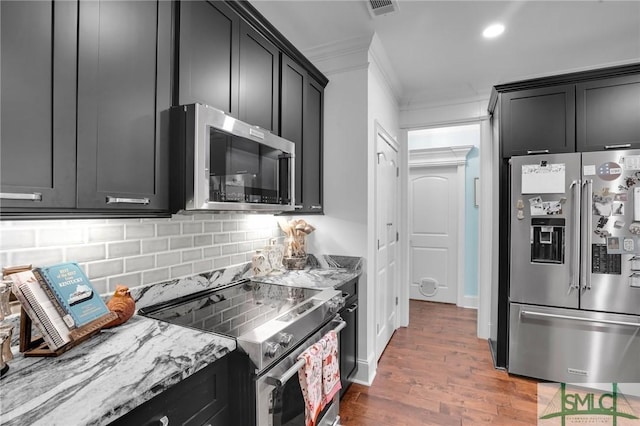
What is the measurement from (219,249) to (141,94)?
1040 mm

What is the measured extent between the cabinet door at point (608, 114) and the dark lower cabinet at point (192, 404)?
2.99m

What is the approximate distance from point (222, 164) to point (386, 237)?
6.56ft

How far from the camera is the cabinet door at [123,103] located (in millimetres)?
1048

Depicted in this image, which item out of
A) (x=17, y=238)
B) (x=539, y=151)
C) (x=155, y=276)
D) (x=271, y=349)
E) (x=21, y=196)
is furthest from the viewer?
(x=539, y=151)

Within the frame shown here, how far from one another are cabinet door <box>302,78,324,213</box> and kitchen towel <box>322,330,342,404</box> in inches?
38.9

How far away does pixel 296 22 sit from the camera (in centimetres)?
228

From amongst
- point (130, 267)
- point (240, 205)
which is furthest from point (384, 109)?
point (130, 267)

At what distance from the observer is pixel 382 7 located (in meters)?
2.08

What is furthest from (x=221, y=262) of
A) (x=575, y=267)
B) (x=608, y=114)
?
(x=608, y=114)

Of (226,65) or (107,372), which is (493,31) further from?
(107,372)

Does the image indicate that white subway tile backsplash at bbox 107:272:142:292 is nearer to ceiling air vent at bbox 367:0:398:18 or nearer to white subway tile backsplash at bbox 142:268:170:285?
white subway tile backsplash at bbox 142:268:170:285

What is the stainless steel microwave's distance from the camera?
1331 millimetres

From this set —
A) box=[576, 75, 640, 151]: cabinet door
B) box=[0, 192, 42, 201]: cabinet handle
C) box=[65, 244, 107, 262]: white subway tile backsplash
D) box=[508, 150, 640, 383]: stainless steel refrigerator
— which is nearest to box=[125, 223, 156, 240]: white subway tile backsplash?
box=[65, 244, 107, 262]: white subway tile backsplash

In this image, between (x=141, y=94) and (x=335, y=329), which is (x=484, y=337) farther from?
(x=141, y=94)
